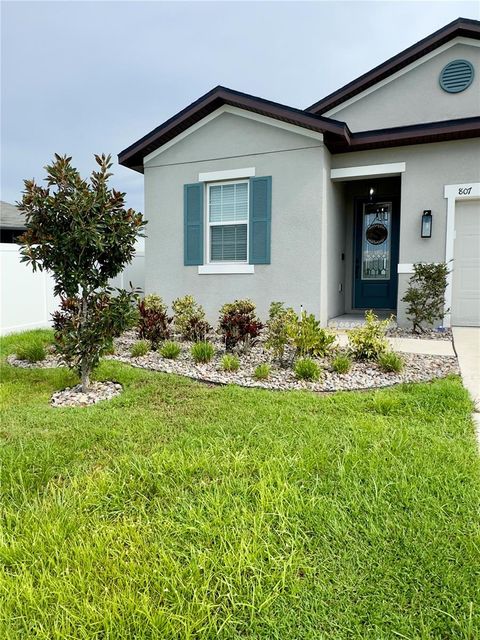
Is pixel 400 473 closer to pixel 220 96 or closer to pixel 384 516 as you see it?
pixel 384 516

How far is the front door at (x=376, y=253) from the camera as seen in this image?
991 cm

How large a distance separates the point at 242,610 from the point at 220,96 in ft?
28.2

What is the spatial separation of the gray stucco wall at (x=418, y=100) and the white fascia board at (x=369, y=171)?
1617 millimetres

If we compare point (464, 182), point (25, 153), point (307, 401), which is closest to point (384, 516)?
point (307, 401)

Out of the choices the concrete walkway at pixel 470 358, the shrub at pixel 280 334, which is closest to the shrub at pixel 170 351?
the shrub at pixel 280 334

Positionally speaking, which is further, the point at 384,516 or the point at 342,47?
the point at 342,47

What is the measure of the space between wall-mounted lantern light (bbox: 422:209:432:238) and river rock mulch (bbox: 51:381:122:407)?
6.10 metres

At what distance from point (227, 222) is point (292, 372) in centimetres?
450

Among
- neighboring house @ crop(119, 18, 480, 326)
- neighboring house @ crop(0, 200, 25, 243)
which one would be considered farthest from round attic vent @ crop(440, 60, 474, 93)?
neighboring house @ crop(0, 200, 25, 243)

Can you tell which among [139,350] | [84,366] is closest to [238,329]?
[139,350]

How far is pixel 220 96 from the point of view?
27.2 ft

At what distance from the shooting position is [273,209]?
830cm

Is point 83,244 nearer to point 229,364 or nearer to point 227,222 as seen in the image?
point 229,364

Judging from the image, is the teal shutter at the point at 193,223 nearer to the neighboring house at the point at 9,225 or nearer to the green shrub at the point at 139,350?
the green shrub at the point at 139,350
